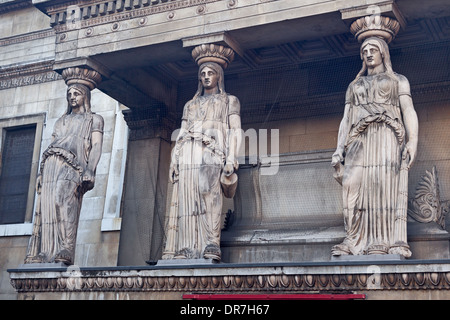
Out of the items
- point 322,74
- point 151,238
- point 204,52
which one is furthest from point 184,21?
point 151,238

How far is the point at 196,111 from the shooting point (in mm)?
13594

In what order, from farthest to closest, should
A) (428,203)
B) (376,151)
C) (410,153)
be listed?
(428,203) → (376,151) → (410,153)

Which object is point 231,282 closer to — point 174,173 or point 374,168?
point 174,173

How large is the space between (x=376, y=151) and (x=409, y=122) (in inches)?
28.4

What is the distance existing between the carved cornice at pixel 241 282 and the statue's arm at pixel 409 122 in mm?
2025

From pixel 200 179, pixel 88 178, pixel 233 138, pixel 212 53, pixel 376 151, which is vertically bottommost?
pixel 200 179

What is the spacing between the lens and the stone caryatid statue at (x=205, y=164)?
12.8 m

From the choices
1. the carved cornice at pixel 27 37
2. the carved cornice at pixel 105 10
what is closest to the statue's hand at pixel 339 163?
the carved cornice at pixel 105 10

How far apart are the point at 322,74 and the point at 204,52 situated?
10.8 feet

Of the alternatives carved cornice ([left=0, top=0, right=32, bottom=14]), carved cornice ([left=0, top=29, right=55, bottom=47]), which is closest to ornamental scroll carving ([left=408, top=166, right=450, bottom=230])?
carved cornice ([left=0, top=29, right=55, bottom=47])

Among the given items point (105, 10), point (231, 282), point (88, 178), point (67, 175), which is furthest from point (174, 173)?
point (105, 10)

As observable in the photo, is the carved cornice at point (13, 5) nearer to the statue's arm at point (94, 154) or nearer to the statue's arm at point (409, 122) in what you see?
the statue's arm at point (94, 154)

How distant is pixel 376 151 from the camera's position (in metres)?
11.8
